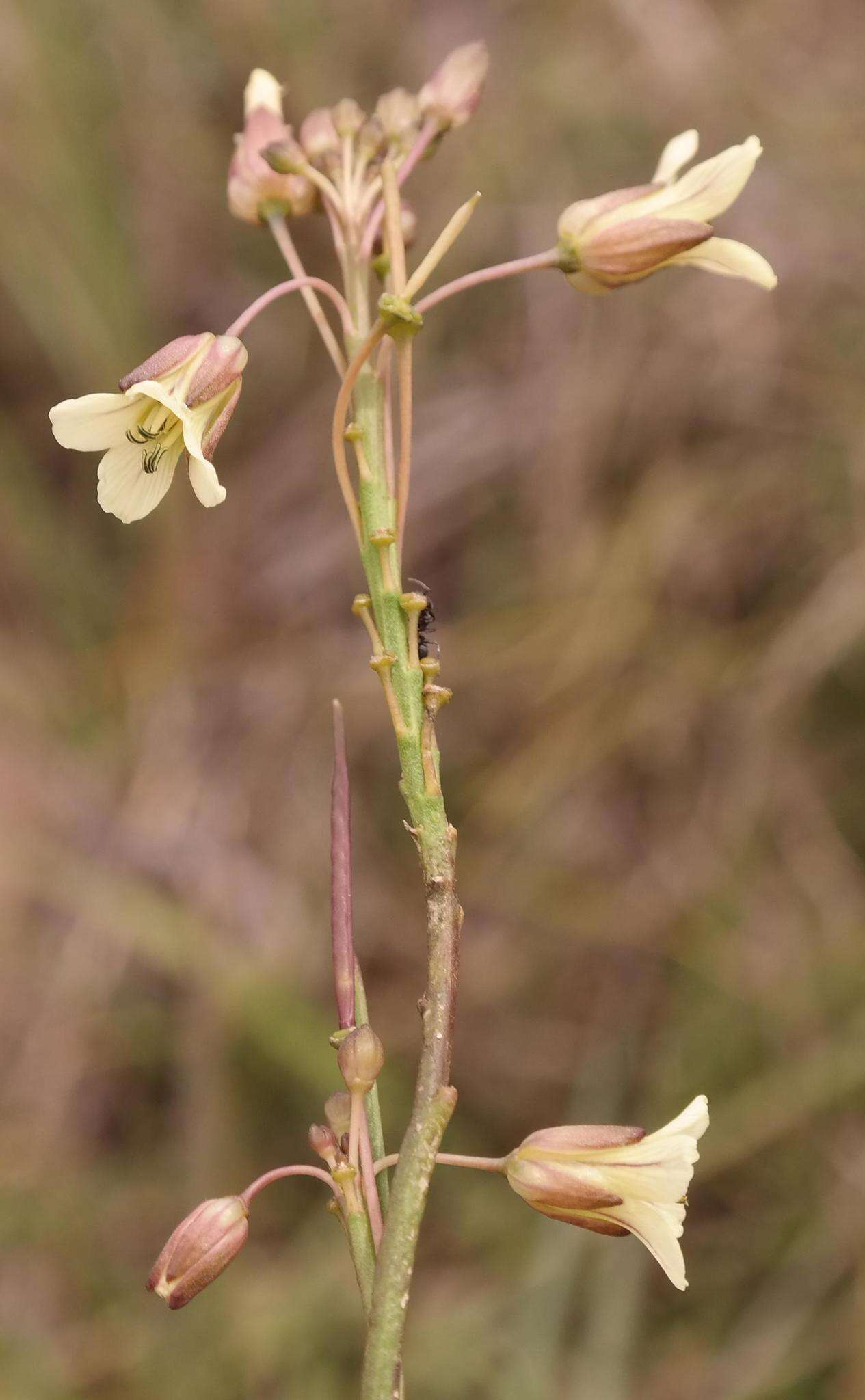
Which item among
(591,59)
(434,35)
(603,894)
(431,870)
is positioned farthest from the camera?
(434,35)

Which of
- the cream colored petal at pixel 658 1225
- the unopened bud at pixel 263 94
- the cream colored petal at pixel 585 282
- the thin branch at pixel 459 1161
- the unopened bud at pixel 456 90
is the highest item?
the unopened bud at pixel 263 94

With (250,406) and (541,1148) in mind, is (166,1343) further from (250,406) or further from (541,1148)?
(250,406)

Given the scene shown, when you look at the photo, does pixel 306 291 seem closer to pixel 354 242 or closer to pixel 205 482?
pixel 354 242

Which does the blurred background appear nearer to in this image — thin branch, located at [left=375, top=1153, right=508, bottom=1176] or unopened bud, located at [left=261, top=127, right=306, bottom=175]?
thin branch, located at [left=375, top=1153, right=508, bottom=1176]

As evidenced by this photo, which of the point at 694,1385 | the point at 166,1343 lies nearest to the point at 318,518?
the point at 166,1343

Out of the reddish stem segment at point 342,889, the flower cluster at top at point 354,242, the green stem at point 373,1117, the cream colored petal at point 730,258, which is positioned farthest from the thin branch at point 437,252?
the green stem at point 373,1117

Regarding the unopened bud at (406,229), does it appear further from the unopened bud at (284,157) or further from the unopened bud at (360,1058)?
the unopened bud at (360,1058)

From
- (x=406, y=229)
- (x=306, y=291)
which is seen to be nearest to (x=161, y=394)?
(x=306, y=291)

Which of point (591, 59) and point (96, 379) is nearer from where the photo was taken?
point (96, 379)
